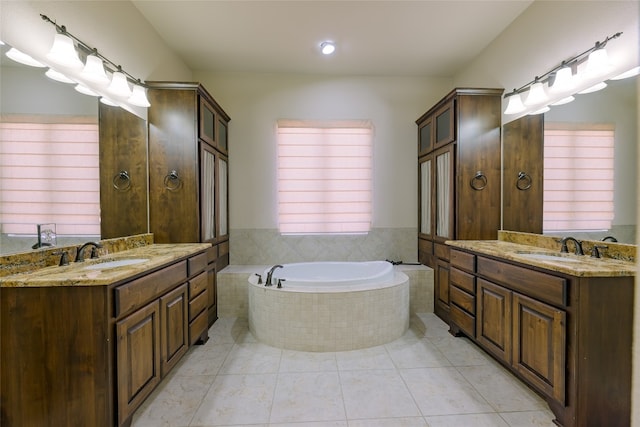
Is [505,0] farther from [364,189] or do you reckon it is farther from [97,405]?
[97,405]

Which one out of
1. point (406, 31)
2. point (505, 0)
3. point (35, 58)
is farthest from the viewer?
point (406, 31)

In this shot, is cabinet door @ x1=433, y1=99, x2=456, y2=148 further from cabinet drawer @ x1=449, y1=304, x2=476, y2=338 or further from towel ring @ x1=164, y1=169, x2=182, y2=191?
towel ring @ x1=164, y1=169, x2=182, y2=191

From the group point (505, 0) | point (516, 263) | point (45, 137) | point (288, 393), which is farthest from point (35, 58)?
point (505, 0)

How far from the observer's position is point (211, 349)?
240 cm

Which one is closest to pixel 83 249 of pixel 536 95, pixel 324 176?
pixel 324 176

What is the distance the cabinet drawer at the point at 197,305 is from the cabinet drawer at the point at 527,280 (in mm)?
2380

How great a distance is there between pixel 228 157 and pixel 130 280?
2294 mm

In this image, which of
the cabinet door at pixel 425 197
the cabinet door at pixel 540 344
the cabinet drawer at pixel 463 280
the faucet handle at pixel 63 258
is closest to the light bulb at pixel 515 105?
the cabinet door at pixel 425 197

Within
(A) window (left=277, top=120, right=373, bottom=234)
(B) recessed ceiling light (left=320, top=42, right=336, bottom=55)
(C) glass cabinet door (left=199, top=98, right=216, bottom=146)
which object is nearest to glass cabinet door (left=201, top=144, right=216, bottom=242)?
(C) glass cabinet door (left=199, top=98, right=216, bottom=146)

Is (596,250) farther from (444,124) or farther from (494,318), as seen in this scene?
(444,124)

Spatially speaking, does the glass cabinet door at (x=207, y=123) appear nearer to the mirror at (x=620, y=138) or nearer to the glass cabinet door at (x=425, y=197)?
the glass cabinet door at (x=425, y=197)

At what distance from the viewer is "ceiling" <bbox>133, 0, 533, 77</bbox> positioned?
237cm

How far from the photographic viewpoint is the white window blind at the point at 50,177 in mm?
1405

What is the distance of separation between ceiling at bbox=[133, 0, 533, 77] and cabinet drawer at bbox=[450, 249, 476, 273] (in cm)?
217
